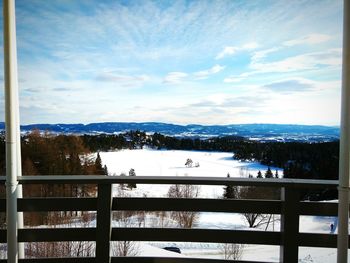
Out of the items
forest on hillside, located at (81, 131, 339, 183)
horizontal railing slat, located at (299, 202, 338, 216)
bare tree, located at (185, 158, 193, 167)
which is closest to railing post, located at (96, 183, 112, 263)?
horizontal railing slat, located at (299, 202, 338, 216)

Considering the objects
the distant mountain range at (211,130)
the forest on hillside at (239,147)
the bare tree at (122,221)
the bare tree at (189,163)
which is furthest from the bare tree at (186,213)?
the bare tree at (189,163)

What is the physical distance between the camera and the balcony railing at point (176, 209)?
A: 1.77m

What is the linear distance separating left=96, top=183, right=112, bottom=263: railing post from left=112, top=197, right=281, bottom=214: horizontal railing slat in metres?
0.06

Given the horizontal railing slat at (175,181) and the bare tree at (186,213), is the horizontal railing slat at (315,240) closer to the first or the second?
the horizontal railing slat at (175,181)

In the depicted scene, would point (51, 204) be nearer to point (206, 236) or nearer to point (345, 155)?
point (206, 236)

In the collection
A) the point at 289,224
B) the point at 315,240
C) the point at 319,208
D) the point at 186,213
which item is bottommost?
the point at 186,213

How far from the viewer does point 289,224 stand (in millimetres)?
1770

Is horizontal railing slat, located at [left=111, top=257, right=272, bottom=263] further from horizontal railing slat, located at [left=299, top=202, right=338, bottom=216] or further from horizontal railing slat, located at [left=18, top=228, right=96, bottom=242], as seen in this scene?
horizontal railing slat, located at [left=299, top=202, right=338, bottom=216]

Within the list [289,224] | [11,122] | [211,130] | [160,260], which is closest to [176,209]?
[160,260]

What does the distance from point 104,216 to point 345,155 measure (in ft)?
5.09

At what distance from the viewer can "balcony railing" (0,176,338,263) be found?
5.80ft

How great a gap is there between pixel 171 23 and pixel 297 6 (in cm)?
221

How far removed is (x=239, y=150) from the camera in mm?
11555

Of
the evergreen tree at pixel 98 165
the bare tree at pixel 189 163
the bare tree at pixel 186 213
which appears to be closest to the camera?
the bare tree at pixel 186 213
